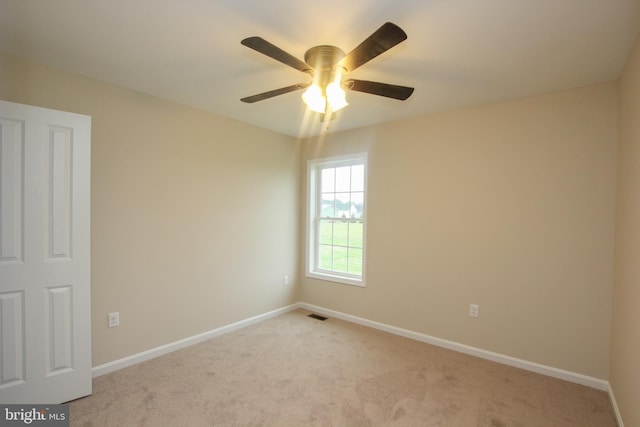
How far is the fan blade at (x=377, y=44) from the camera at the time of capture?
4.30ft

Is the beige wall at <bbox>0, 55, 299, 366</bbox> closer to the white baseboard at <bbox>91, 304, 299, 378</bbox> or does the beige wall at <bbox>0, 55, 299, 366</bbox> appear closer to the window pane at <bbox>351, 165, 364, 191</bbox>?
the white baseboard at <bbox>91, 304, 299, 378</bbox>

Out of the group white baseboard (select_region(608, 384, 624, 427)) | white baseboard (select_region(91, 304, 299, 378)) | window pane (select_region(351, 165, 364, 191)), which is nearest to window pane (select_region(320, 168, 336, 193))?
window pane (select_region(351, 165, 364, 191))

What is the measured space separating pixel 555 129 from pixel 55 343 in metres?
4.17

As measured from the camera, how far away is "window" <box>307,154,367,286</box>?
3.92 m

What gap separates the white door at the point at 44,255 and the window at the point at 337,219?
8.66 ft

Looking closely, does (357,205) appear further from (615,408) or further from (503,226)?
(615,408)

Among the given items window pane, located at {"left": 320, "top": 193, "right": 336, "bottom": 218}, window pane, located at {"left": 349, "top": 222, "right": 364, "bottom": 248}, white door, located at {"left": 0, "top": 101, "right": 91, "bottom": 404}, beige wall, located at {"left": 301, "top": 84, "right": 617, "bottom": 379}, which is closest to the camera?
white door, located at {"left": 0, "top": 101, "right": 91, "bottom": 404}

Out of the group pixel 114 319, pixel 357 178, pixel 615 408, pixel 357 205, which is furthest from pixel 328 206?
pixel 615 408

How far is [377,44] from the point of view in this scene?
4.75ft

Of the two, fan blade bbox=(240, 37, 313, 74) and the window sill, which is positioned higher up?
fan blade bbox=(240, 37, 313, 74)

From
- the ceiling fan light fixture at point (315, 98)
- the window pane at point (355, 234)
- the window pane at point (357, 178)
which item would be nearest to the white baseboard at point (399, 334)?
the window pane at point (355, 234)

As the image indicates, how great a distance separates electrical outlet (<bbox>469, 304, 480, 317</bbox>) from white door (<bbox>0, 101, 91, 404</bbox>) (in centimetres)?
326

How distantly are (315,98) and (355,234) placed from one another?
235 centimetres

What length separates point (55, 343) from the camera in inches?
83.3
